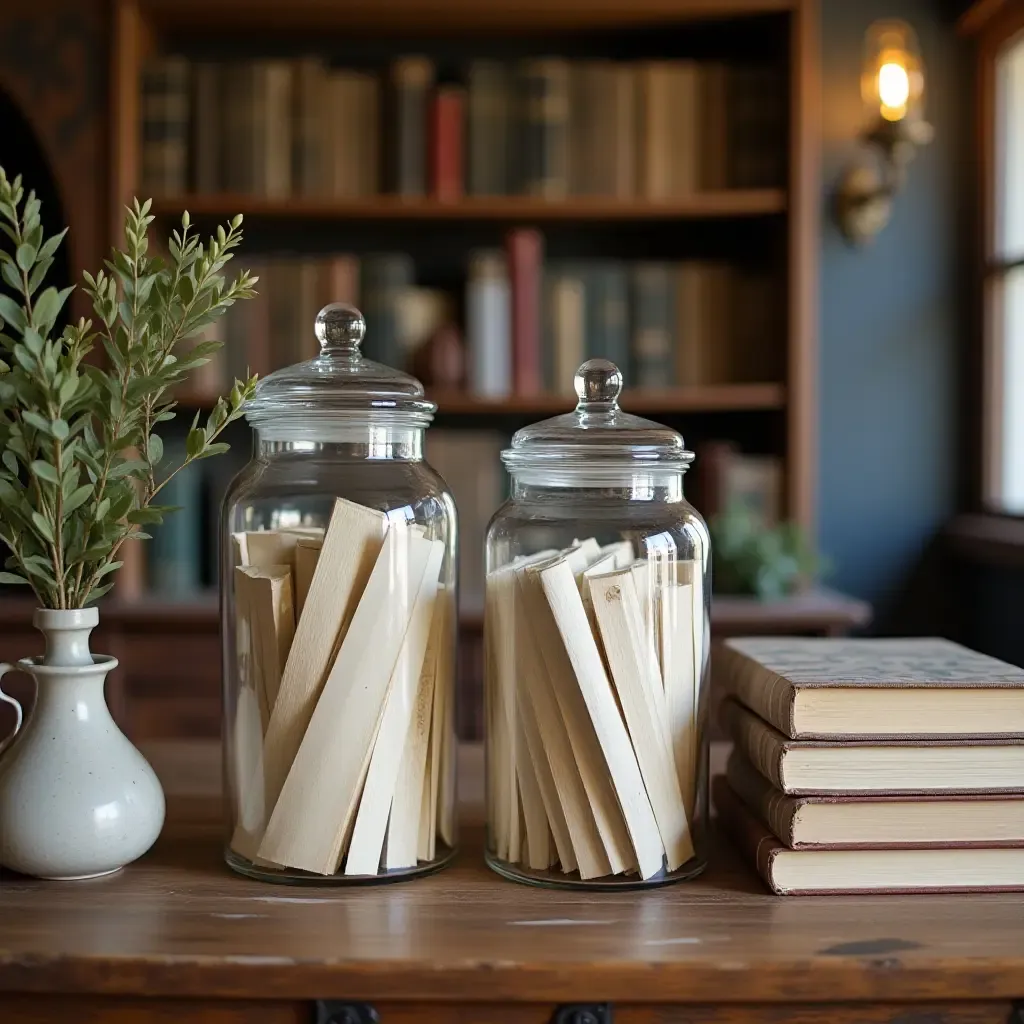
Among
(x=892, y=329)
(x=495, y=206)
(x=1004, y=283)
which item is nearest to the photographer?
(x=495, y=206)

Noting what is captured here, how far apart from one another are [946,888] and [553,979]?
0.27m

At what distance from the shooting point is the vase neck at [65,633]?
2.45 feet

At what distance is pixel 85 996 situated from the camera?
25.1 inches

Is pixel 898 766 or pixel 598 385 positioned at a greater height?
pixel 598 385

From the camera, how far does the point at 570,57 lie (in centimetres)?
261

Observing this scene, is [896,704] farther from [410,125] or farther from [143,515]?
[410,125]

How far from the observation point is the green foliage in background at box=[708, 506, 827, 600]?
2.24 meters

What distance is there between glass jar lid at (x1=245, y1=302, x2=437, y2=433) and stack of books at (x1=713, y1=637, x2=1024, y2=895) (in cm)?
31

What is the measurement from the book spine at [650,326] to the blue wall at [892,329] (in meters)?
0.46

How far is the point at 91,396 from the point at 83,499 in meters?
0.06

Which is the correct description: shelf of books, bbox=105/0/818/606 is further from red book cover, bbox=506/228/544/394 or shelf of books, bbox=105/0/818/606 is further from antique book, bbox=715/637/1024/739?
antique book, bbox=715/637/1024/739

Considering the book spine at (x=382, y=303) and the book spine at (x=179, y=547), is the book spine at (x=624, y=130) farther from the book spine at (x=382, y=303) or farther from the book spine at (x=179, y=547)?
the book spine at (x=179, y=547)

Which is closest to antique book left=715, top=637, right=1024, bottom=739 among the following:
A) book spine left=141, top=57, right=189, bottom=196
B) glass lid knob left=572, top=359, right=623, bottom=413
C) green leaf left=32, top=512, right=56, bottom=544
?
glass lid knob left=572, top=359, right=623, bottom=413

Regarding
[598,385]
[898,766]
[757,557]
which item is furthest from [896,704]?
[757,557]
